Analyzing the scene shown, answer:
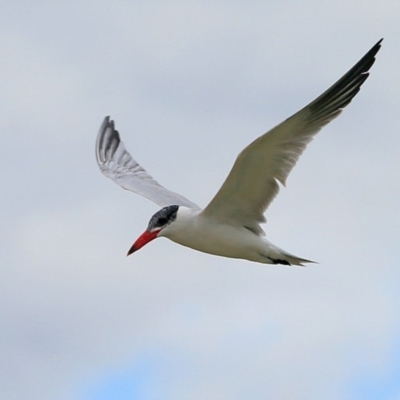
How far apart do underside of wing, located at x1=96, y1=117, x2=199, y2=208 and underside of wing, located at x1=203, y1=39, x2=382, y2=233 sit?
1.93 metres

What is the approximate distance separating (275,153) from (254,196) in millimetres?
832

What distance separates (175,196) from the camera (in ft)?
57.5

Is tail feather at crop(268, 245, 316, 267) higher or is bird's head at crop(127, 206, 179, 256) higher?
tail feather at crop(268, 245, 316, 267)

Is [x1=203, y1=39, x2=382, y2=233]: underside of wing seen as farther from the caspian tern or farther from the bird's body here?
the bird's body

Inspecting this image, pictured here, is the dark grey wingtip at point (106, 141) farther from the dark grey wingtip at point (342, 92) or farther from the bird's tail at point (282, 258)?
the dark grey wingtip at point (342, 92)

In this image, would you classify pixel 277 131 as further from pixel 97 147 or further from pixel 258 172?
pixel 97 147

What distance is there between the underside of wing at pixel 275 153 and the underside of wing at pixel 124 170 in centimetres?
193

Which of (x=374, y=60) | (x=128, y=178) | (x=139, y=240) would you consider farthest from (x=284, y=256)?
(x=128, y=178)

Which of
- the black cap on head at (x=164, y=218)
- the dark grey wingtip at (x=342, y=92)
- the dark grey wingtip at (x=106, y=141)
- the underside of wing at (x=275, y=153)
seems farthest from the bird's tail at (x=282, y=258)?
the dark grey wingtip at (x=106, y=141)

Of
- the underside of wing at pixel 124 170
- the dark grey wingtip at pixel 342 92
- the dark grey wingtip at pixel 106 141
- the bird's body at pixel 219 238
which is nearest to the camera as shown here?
the dark grey wingtip at pixel 342 92

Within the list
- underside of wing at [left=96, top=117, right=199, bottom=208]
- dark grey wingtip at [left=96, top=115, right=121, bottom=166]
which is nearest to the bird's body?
underside of wing at [left=96, top=117, right=199, bottom=208]

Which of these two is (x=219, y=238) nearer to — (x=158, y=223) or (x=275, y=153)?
(x=158, y=223)

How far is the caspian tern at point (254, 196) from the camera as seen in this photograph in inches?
553

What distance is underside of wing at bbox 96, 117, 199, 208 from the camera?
57.2ft
